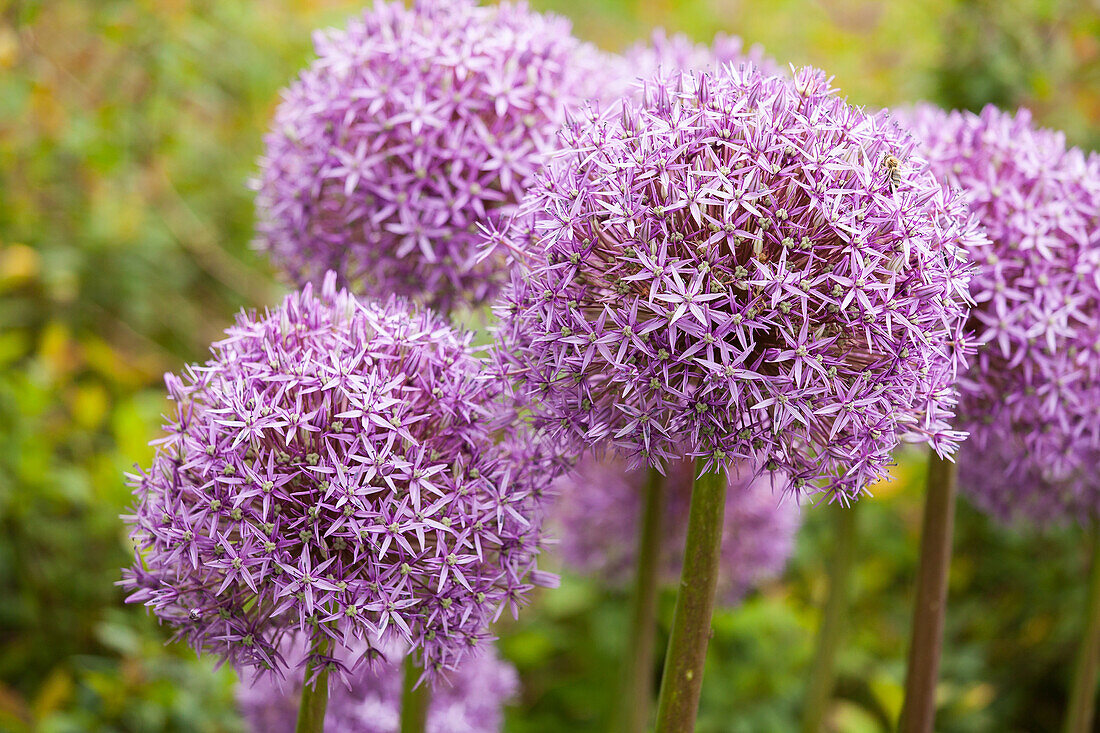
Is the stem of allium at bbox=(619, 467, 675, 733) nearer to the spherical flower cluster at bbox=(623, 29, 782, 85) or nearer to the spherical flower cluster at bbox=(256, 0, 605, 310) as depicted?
the spherical flower cluster at bbox=(256, 0, 605, 310)

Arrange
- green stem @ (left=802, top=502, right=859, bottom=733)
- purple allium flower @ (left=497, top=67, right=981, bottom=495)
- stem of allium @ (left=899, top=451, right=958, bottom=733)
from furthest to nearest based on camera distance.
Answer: green stem @ (left=802, top=502, right=859, bottom=733) → stem of allium @ (left=899, top=451, right=958, bottom=733) → purple allium flower @ (left=497, top=67, right=981, bottom=495)

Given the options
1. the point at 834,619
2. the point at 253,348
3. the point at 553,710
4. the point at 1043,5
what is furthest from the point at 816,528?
the point at 253,348

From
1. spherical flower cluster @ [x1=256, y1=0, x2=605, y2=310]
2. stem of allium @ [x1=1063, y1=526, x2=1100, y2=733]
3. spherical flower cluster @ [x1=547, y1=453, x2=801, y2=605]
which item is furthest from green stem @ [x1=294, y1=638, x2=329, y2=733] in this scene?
stem of allium @ [x1=1063, y1=526, x2=1100, y2=733]

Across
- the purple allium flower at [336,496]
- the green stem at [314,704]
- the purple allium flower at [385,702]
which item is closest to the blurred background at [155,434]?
the purple allium flower at [385,702]

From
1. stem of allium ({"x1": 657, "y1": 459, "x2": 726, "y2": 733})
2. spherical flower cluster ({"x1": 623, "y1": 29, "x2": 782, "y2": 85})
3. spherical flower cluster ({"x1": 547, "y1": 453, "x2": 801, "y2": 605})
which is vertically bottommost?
stem of allium ({"x1": 657, "y1": 459, "x2": 726, "y2": 733})

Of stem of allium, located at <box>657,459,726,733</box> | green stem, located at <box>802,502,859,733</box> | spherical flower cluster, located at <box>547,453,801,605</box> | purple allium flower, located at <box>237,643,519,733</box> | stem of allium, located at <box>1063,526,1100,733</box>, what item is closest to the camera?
stem of allium, located at <box>657,459,726,733</box>

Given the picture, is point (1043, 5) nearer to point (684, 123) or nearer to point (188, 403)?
point (684, 123)

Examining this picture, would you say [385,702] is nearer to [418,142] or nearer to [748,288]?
[418,142]
